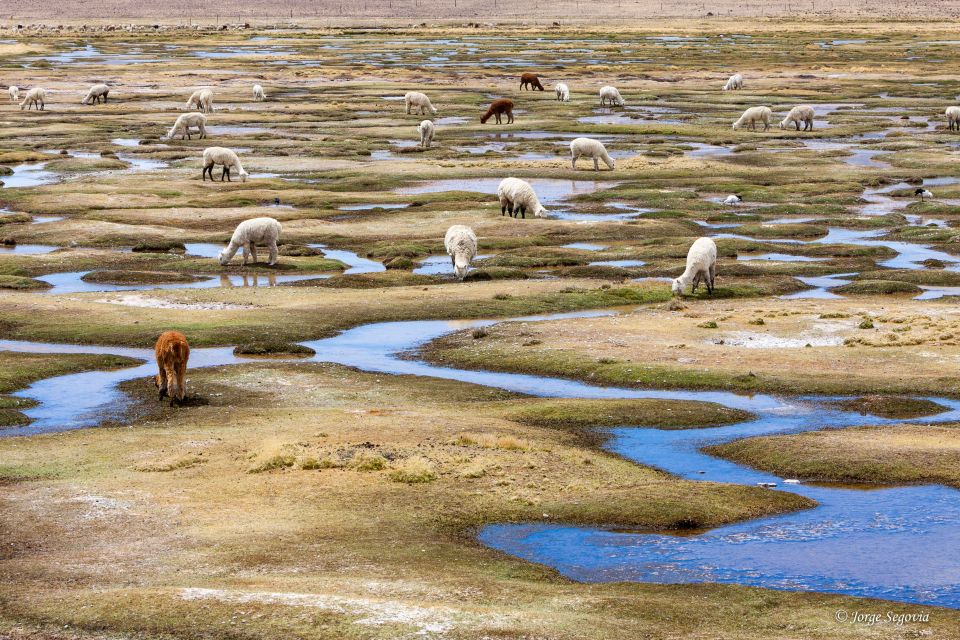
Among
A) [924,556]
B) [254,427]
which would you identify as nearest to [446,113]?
[254,427]

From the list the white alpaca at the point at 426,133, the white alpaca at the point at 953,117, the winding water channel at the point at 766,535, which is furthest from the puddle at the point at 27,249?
the white alpaca at the point at 953,117

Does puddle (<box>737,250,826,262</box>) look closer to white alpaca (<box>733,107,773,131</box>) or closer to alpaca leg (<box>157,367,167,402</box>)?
alpaca leg (<box>157,367,167,402</box>)

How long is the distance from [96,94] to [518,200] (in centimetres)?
5953

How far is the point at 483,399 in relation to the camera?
29.3 metres

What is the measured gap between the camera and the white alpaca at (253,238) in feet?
147

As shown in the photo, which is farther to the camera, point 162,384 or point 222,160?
point 222,160

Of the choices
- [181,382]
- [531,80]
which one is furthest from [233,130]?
[181,382]

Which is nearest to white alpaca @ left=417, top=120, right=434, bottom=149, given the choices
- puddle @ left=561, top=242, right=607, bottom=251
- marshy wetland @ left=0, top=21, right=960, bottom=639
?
marshy wetland @ left=0, top=21, right=960, bottom=639

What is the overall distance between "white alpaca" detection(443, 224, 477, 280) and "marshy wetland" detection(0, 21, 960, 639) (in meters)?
0.49

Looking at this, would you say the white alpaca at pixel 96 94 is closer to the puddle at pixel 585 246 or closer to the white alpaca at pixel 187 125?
the white alpaca at pixel 187 125

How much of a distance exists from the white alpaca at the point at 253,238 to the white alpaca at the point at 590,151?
81.5 feet

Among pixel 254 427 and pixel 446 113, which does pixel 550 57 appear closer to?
pixel 446 113

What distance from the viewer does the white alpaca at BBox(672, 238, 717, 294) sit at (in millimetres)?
39156

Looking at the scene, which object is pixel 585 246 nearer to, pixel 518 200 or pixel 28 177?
pixel 518 200
